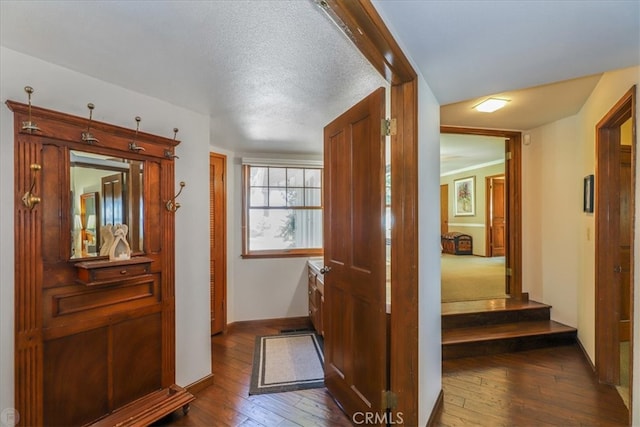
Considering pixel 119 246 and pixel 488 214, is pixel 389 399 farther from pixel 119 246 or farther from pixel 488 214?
pixel 488 214

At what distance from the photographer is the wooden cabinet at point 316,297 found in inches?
122

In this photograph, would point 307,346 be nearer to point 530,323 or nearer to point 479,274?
point 530,323

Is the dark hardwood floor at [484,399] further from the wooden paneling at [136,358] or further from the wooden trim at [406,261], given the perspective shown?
the wooden trim at [406,261]

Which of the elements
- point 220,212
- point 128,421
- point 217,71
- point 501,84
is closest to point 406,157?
point 501,84

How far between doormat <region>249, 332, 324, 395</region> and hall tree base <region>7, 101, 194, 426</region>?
0.65 metres

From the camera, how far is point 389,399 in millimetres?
1682

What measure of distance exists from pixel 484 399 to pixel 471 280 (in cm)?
267

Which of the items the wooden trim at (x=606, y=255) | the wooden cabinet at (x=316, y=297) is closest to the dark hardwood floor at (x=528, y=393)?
the wooden trim at (x=606, y=255)

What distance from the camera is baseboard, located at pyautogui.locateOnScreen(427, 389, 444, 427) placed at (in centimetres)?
189

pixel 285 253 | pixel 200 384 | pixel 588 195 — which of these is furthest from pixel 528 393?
pixel 285 253

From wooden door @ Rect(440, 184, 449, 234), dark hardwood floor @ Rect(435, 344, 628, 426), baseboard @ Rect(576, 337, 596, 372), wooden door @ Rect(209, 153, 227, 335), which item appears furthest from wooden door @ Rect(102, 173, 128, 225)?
wooden door @ Rect(440, 184, 449, 234)

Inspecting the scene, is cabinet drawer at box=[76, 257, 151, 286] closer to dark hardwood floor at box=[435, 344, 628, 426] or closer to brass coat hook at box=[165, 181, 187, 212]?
brass coat hook at box=[165, 181, 187, 212]

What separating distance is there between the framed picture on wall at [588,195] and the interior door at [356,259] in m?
2.11

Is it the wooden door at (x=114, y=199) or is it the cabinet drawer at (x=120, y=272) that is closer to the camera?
the cabinet drawer at (x=120, y=272)
